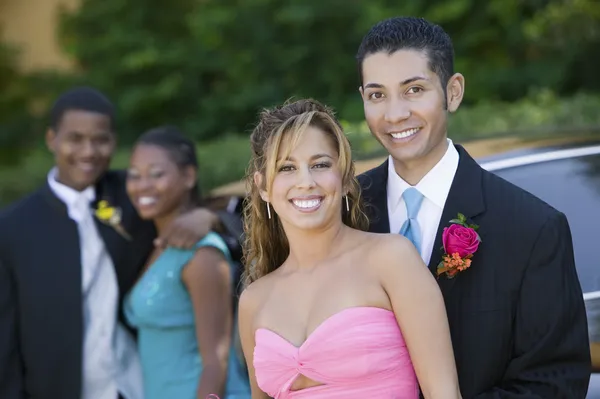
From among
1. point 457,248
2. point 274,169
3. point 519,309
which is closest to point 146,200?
point 274,169

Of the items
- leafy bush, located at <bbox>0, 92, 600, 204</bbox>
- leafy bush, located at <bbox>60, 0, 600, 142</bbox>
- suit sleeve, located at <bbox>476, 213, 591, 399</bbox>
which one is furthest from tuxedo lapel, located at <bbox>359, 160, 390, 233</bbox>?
leafy bush, located at <bbox>60, 0, 600, 142</bbox>

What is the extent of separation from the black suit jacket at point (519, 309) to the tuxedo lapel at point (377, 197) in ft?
1.11

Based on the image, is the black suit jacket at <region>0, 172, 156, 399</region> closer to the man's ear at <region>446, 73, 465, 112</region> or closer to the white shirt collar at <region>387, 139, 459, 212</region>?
the white shirt collar at <region>387, 139, 459, 212</region>

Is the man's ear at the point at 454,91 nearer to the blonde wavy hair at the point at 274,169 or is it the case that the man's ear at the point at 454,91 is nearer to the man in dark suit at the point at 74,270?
the blonde wavy hair at the point at 274,169

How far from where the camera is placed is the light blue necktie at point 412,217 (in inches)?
125

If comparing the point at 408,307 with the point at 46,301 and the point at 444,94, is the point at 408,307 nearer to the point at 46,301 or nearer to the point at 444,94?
the point at 444,94

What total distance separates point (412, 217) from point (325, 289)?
405mm

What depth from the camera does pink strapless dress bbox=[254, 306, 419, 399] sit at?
2.82 meters

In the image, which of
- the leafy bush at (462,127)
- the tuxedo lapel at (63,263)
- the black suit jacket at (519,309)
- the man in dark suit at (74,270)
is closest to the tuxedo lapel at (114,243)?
the man in dark suit at (74,270)

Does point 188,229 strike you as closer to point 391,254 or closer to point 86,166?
point 86,166

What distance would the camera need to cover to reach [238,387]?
421cm

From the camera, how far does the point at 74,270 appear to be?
14.5ft

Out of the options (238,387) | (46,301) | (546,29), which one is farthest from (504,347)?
(546,29)

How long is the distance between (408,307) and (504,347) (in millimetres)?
327
